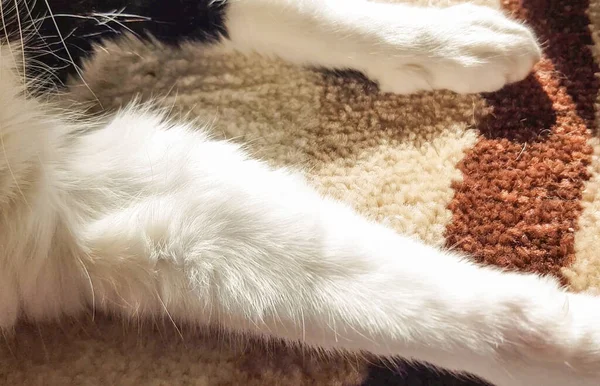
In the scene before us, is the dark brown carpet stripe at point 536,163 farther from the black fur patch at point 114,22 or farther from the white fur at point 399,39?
the black fur patch at point 114,22

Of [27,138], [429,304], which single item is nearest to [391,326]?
[429,304]

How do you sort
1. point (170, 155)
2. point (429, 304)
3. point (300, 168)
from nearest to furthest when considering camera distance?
point (429, 304) → point (170, 155) → point (300, 168)

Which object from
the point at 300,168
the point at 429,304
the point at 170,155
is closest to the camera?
the point at 429,304

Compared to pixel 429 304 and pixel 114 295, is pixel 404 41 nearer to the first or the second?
pixel 429 304

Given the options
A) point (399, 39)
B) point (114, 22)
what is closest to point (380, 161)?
point (399, 39)

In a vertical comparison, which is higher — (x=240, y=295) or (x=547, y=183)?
(x=547, y=183)

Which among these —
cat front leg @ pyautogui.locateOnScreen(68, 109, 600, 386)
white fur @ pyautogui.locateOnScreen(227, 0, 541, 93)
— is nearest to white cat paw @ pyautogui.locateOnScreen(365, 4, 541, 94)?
white fur @ pyautogui.locateOnScreen(227, 0, 541, 93)

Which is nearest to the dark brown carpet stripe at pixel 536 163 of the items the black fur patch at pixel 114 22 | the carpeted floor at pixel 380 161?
the carpeted floor at pixel 380 161

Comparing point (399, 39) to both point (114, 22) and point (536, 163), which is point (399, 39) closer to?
point (536, 163)

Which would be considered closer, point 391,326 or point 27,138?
point 391,326
